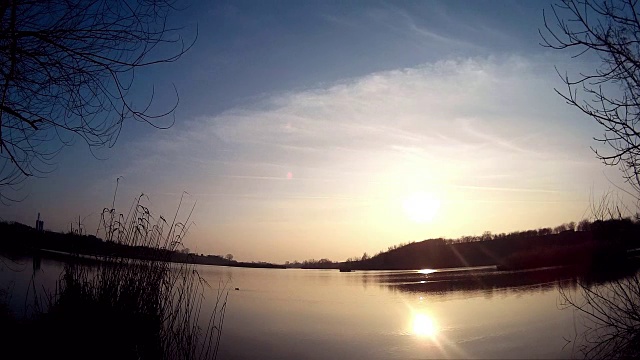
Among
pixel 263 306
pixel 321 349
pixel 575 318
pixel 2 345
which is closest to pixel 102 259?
pixel 2 345

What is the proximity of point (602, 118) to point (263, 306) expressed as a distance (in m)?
9.78

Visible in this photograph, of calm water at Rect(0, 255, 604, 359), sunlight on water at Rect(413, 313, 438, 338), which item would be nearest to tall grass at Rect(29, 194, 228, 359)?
calm water at Rect(0, 255, 604, 359)

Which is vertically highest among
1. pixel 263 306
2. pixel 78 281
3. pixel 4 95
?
pixel 4 95

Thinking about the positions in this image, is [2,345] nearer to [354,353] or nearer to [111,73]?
[111,73]

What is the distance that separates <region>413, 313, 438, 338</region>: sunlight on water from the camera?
6.82 meters

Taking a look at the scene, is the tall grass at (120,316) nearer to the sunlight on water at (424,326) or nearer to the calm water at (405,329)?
the calm water at (405,329)

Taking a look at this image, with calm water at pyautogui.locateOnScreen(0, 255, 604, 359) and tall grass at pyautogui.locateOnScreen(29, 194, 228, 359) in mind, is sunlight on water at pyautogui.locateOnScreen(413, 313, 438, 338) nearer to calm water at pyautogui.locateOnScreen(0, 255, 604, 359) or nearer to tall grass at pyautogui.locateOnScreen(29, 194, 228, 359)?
calm water at pyautogui.locateOnScreen(0, 255, 604, 359)

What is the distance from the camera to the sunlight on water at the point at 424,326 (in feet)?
22.4

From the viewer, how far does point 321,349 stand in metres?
6.41

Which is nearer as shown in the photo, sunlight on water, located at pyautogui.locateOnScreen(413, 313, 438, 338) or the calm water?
the calm water

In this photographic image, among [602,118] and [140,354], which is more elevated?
[602,118]

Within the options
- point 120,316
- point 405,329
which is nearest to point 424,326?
point 405,329

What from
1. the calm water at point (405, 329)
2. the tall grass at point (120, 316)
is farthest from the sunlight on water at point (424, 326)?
the tall grass at point (120, 316)

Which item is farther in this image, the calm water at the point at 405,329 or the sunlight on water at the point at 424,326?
the sunlight on water at the point at 424,326
